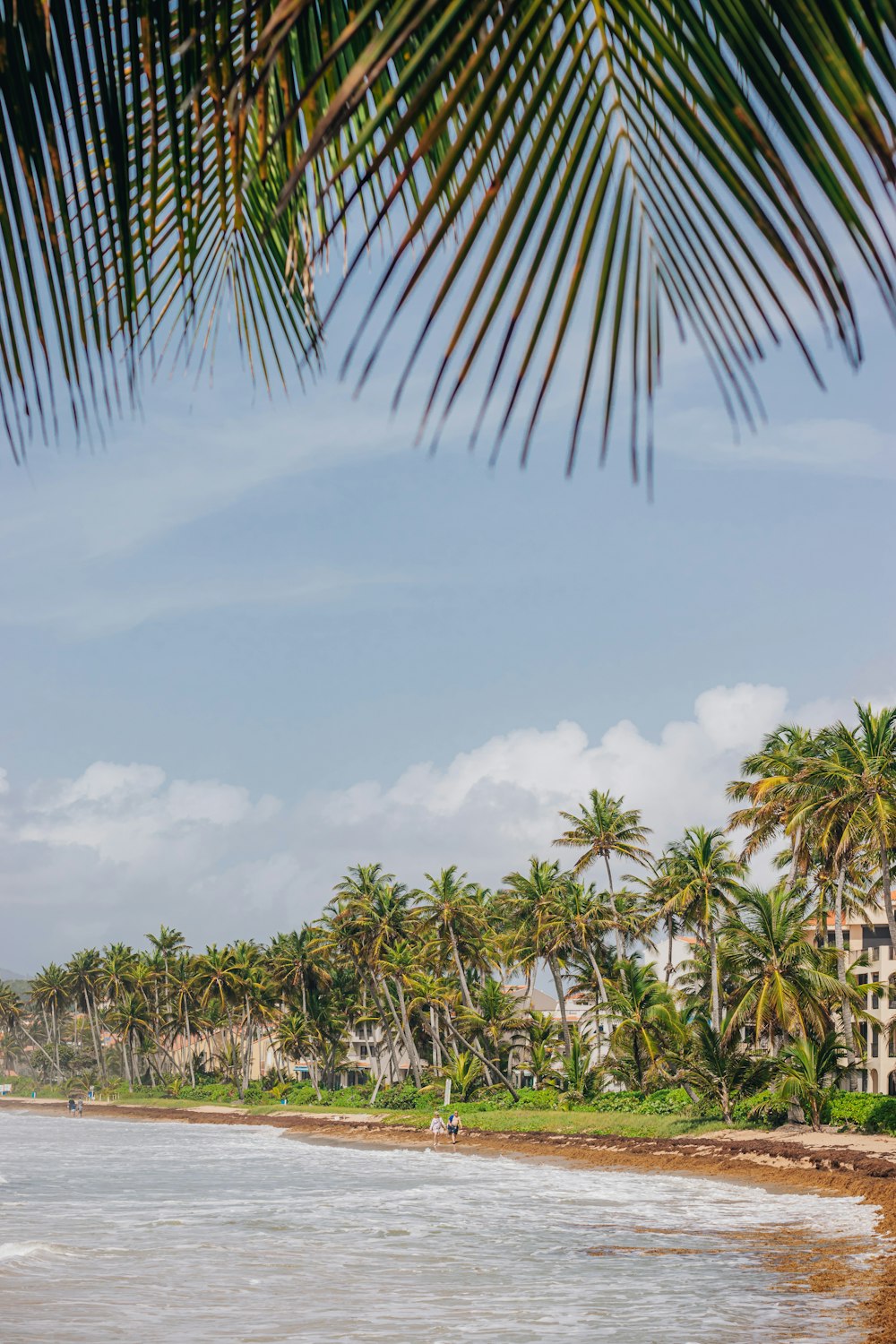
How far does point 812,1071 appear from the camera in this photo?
38.9m

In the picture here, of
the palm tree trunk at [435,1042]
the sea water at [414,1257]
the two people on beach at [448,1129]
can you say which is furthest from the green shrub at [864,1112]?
the palm tree trunk at [435,1042]

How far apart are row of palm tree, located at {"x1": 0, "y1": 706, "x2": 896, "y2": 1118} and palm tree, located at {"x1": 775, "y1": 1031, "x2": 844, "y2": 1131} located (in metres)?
0.14

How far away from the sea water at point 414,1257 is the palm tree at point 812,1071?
493 centimetres

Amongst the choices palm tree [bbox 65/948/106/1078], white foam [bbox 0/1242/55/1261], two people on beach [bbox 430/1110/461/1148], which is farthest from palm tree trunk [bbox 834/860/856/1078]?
palm tree [bbox 65/948/106/1078]

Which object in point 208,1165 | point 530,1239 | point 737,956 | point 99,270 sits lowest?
point 208,1165

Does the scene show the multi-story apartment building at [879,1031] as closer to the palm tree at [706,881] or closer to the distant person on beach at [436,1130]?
the palm tree at [706,881]

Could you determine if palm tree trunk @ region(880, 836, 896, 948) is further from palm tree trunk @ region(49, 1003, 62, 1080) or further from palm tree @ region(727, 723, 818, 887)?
palm tree trunk @ region(49, 1003, 62, 1080)

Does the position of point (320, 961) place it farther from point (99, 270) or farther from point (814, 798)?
point (99, 270)

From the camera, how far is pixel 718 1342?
55.2ft

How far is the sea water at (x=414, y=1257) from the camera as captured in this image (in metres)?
18.6

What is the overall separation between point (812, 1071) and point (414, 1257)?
18358mm

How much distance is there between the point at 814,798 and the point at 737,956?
623cm

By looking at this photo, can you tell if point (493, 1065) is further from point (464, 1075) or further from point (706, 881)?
point (706, 881)

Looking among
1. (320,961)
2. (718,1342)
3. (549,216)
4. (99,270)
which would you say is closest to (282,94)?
(99,270)
